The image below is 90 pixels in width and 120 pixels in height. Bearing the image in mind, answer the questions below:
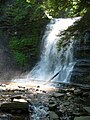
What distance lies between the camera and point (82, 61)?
18141mm

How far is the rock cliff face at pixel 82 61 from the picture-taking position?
665 inches

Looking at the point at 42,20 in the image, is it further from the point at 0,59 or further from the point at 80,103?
the point at 80,103

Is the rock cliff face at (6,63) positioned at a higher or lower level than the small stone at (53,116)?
higher

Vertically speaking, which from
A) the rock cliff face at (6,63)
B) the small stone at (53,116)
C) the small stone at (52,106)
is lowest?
the small stone at (53,116)

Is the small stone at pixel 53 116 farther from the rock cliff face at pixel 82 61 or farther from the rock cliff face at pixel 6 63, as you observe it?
the rock cliff face at pixel 6 63

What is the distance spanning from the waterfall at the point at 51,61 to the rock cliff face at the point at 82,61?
19.0 inches

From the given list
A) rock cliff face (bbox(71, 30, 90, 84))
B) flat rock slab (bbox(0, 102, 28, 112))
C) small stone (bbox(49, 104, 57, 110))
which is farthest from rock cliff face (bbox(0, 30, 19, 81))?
flat rock slab (bbox(0, 102, 28, 112))

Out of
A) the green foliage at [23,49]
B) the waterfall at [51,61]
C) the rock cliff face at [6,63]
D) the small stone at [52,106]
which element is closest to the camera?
the small stone at [52,106]

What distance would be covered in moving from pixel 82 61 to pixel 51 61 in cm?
364

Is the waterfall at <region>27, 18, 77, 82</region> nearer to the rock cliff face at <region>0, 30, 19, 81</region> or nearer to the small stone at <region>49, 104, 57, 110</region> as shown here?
the rock cliff face at <region>0, 30, 19, 81</region>

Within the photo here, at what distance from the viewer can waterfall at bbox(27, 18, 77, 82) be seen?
18895 millimetres

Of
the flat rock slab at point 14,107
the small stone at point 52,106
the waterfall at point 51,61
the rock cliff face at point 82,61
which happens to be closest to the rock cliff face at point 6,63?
the waterfall at point 51,61

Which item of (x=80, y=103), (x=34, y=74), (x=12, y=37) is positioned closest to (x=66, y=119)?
(x=80, y=103)

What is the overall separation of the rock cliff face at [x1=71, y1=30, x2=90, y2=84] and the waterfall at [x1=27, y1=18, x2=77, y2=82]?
482mm
